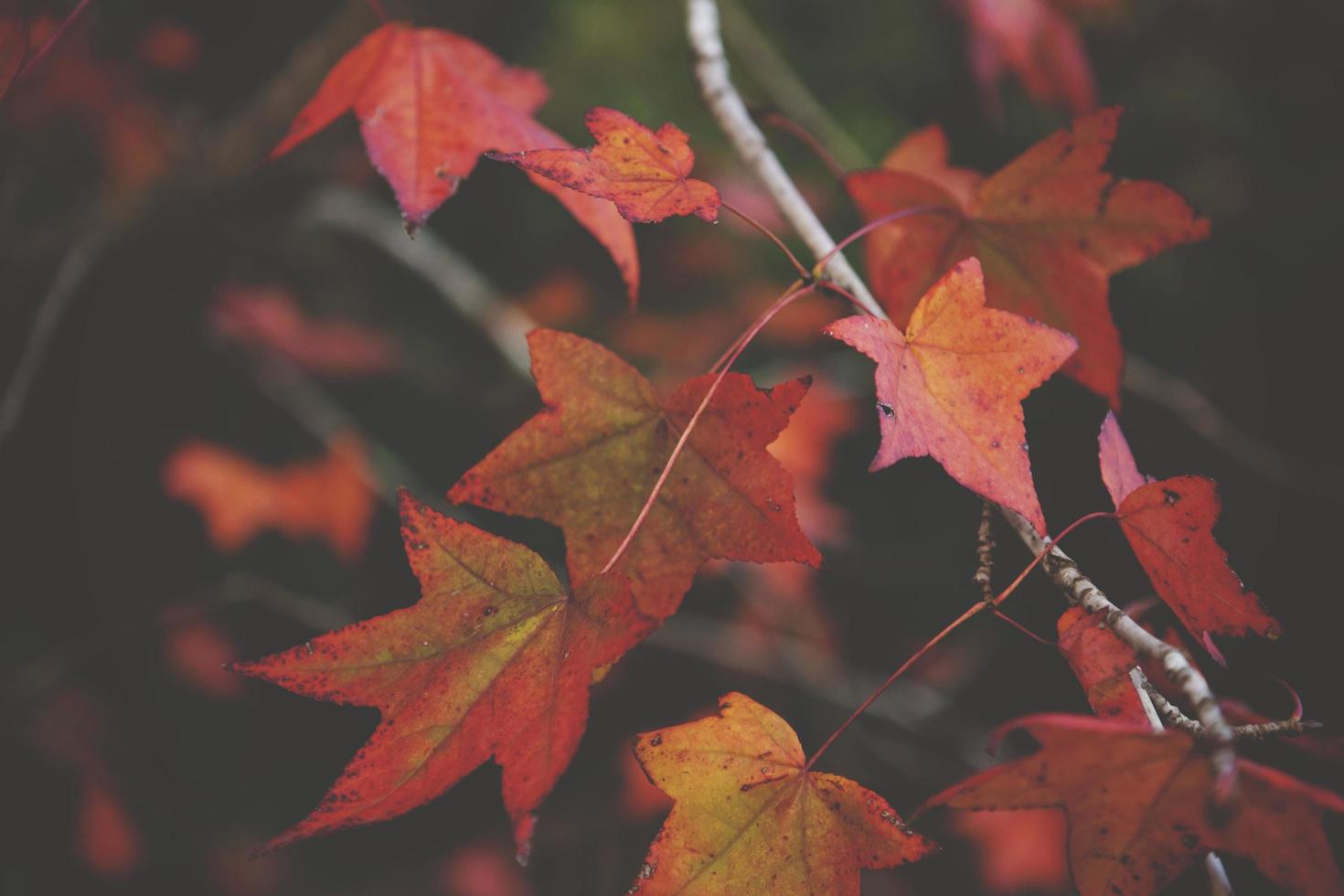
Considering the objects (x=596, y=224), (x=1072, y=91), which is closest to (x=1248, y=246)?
(x=1072, y=91)

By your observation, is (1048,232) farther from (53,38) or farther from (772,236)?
(53,38)

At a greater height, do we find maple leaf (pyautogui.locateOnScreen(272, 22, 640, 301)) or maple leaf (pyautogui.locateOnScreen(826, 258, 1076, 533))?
maple leaf (pyautogui.locateOnScreen(272, 22, 640, 301))

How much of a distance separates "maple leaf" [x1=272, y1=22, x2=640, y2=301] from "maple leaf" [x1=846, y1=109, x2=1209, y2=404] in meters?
0.29

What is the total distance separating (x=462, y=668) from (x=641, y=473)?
203 mm

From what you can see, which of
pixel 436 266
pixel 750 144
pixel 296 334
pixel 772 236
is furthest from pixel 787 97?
pixel 296 334

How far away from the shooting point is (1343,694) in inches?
52.2

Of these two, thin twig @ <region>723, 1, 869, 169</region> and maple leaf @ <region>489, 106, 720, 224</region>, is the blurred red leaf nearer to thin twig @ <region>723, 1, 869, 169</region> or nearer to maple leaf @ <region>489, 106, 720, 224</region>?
thin twig @ <region>723, 1, 869, 169</region>

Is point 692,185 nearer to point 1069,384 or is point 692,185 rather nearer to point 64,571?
point 1069,384

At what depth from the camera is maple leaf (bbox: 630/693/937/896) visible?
1.77 ft

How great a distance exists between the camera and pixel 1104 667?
0.52m

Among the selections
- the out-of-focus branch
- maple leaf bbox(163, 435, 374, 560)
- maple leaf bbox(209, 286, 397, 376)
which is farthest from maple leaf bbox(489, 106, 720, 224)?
maple leaf bbox(209, 286, 397, 376)

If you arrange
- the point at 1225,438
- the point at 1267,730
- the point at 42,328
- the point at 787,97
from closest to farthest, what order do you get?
the point at 1267,730 → the point at 42,328 → the point at 1225,438 → the point at 787,97

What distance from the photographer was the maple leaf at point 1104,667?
1.69 ft

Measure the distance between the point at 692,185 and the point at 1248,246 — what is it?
7.50 feet
